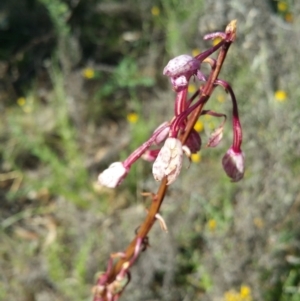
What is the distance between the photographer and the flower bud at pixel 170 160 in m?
0.75

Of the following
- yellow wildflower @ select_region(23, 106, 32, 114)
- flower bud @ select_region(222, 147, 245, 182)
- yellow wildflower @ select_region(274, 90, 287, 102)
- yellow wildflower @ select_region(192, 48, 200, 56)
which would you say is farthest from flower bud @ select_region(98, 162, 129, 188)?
yellow wildflower @ select_region(23, 106, 32, 114)

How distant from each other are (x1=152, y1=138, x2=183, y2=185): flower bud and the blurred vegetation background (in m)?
0.73

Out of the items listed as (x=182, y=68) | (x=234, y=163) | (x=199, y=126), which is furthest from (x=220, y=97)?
(x=182, y=68)

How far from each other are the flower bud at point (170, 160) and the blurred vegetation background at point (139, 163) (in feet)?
2.41

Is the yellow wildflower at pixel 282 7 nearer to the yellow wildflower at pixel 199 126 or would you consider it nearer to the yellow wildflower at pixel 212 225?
the yellow wildflower at pixel 199 126

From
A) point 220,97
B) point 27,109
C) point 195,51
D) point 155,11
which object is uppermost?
point 155,11

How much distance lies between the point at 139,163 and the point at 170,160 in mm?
1673

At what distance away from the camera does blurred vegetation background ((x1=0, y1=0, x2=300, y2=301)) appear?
75.8 inches

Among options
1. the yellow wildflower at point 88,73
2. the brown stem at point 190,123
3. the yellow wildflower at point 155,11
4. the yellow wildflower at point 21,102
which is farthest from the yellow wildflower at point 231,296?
the yellow wildflower at point 155,11

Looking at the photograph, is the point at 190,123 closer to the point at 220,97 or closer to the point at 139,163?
the point at 220,97

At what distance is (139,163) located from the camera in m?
2.42

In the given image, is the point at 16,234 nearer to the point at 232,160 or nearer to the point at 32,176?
the point at 32,176

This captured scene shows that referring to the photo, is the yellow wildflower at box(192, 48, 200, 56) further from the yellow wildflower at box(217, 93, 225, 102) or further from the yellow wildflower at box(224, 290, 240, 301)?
the yellow wildflower at box(224, 290, 240, 301)

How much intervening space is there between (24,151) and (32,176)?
159 mm
